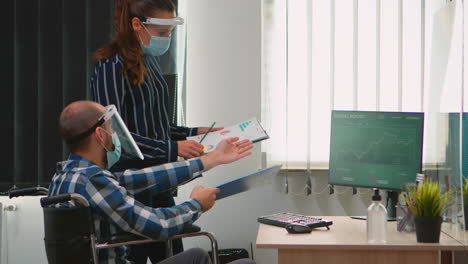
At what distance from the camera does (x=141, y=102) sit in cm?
240

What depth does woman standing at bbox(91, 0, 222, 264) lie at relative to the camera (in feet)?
7.72

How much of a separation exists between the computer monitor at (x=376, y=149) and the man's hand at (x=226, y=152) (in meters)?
0.64

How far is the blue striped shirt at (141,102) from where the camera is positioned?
234cm

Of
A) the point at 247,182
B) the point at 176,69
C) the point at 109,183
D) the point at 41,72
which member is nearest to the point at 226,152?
the point at 247,182

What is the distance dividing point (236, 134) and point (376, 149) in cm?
66

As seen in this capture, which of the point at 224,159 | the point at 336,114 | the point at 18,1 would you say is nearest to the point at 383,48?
the point at 336,114

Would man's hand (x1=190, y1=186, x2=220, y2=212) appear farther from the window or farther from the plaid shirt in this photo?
the window

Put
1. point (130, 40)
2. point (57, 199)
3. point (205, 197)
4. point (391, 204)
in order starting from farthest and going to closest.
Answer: point (391, 204)
point (130, 40)
point (205, 197)
point (57, 199)

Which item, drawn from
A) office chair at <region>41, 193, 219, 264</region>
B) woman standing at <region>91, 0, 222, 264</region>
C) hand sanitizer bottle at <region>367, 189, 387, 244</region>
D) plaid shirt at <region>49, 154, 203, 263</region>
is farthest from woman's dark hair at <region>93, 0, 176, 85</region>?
hand sanitizer bottle at <region>367, 189, 387, 244</region>

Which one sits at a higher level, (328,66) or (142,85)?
(328,66)

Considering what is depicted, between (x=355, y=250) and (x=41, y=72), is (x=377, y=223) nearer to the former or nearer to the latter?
(x=355, y=250)

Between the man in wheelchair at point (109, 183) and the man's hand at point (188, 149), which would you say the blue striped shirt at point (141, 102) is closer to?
the man's hand at point (188, 149)

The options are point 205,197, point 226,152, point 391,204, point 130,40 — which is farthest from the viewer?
point 391,204

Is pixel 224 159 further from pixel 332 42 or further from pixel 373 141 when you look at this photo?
pixel 332 42
